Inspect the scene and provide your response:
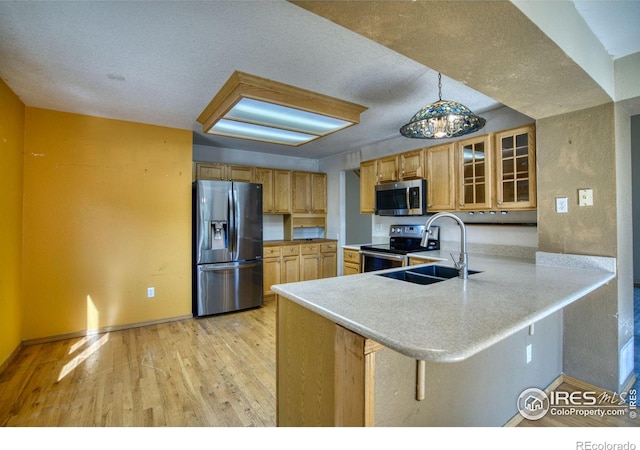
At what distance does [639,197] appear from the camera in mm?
4977

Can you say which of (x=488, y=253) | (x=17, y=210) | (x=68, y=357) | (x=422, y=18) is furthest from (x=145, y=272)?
(x=488, y=253)

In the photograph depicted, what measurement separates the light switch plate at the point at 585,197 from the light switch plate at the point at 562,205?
3.2 inches

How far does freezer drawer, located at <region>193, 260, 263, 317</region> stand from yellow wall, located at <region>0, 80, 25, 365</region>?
1.61 meters

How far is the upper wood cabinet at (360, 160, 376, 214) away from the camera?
4.06 m

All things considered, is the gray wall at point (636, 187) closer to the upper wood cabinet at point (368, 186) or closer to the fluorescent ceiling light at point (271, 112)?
the upper wood cabinet at point (368, 186)

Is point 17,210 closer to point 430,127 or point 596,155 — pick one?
point 430,127

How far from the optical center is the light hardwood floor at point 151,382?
185 centimetres

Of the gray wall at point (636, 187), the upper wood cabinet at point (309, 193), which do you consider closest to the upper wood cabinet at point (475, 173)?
the upper wood cabinet at point (309, 193)

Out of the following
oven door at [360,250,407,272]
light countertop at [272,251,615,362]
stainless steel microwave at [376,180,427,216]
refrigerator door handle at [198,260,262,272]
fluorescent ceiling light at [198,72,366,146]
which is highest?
fluorescent ceiling light at [198,72,366,146]

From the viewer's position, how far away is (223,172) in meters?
4.36

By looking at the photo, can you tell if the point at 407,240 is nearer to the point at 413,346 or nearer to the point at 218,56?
the point at 218,56

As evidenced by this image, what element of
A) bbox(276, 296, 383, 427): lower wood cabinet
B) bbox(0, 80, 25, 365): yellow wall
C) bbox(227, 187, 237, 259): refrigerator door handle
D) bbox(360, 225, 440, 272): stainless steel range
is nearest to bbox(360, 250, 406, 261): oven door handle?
bbox(360, 225, 440, 272): stainless steel range

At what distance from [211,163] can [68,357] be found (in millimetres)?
2718

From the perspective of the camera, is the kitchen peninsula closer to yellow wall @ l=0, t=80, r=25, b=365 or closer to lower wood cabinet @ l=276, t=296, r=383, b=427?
lower wood cabinet @ l=276, t=296, r=383, b=427
